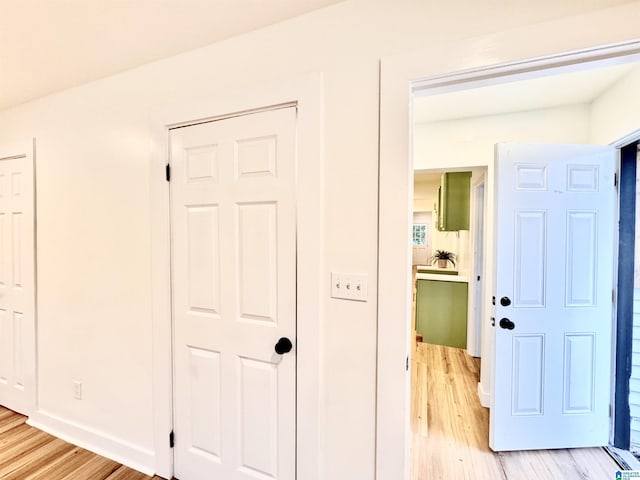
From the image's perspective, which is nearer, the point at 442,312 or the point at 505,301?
the point at 505,301

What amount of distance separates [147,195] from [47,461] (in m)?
1.73

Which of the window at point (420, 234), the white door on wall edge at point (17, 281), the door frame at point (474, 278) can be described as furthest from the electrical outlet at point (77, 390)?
the window at point (420, 234)

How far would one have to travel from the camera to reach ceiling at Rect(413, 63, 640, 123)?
1.80m

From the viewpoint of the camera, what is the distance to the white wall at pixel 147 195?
1185mm

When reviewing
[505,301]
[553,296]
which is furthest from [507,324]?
[553,296]

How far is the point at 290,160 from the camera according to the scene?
4.32ft

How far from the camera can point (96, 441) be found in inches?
73.0

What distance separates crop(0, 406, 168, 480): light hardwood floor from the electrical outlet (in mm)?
314

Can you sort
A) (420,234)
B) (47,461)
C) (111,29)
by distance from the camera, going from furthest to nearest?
(420,234) < (47,461) < (111,29)

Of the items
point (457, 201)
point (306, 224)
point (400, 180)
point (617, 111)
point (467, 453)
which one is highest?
point (617, 111)

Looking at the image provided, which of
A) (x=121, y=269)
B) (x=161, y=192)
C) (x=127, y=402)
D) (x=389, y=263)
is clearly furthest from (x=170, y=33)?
(x=127, y=402)

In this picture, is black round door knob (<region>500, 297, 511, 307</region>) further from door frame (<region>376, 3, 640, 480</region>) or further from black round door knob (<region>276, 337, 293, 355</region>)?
black round door knob (<region>276, 337, 293, 355</region>)

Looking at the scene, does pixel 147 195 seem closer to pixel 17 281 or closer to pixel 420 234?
pixel 17 281

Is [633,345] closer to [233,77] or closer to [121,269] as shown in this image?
[233,77]
